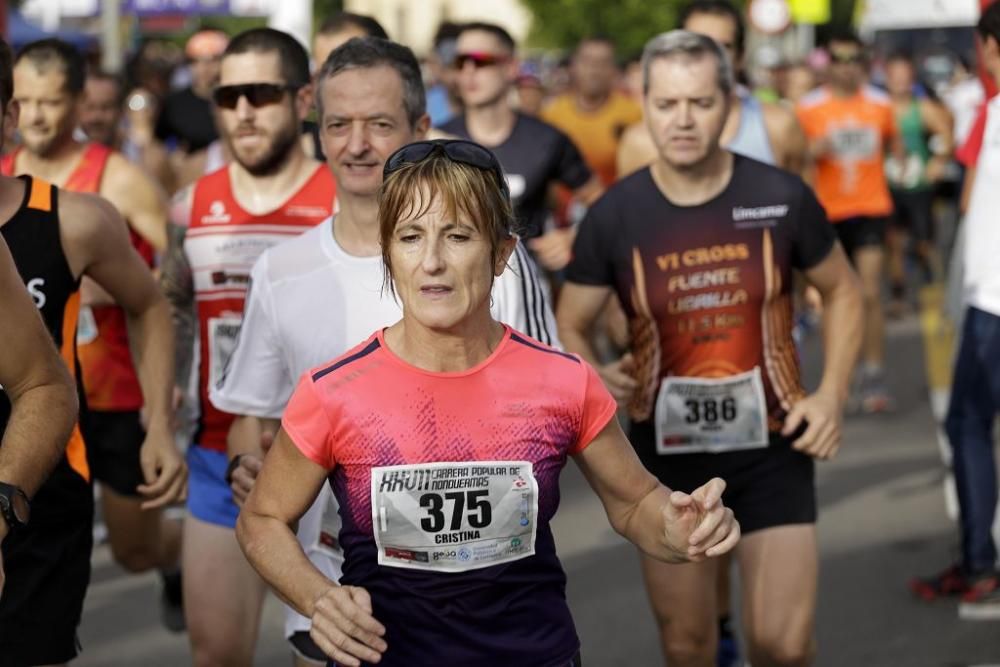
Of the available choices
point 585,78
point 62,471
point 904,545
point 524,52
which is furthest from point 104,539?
point 524,52

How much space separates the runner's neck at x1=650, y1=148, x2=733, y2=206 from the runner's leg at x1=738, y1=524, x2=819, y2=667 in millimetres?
927

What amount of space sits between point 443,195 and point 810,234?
2.09 m

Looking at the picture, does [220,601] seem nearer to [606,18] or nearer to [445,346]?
[445,346]

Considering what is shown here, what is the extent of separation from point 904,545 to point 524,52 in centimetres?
6413

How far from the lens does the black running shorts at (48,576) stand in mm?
4250

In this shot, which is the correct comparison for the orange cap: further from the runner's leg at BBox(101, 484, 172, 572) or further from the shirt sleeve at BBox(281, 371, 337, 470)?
the shirt sleeve at BBox(281, 371, 337, 470)

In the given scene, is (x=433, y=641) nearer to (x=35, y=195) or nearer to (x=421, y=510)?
(x=421, y=510)

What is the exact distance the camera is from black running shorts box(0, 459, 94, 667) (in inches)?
167

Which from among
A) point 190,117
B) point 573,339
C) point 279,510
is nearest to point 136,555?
point 573,339

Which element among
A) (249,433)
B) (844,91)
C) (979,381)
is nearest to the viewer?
(249,433)

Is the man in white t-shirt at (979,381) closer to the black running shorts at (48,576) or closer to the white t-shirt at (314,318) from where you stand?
the white t-shirt at (314,318)

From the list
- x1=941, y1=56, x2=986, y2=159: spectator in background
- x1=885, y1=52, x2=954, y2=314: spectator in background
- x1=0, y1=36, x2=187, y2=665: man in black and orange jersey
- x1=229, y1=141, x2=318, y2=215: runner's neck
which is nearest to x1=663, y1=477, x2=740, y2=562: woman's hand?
x1=0, y1=36, x2=187, y2=665: man in black and orange jersey

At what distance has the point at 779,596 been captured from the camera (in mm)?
5016

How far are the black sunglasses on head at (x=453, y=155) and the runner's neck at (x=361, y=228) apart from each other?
85 cm
